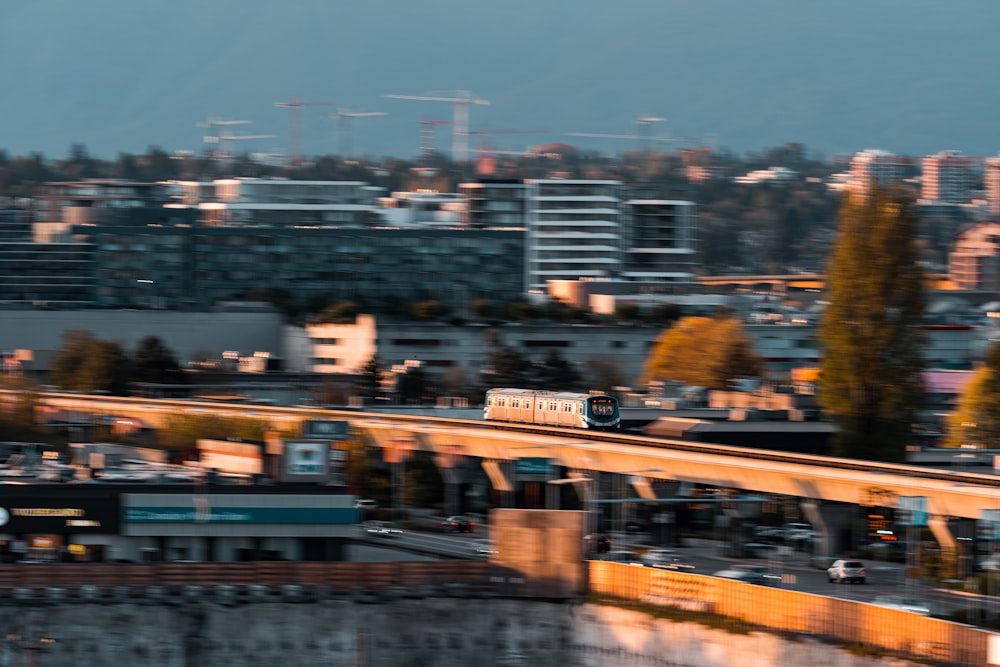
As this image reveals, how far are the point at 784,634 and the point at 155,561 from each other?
15900 millimetres

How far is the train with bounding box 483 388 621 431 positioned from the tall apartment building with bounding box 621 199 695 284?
114943mm

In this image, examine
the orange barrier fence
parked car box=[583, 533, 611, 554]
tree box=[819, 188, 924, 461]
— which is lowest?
parked car box=[583, 533, 611, 554]

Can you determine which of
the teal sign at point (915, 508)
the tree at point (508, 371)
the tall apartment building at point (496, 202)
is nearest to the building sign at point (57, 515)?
the teal sign at point (915, 508)

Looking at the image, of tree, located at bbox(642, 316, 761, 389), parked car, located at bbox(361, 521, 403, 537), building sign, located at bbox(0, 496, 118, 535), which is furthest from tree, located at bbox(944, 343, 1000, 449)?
building sign, located at bbox(0, 496, 118, 535)

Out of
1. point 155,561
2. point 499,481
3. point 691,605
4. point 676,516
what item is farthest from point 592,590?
point 499,481

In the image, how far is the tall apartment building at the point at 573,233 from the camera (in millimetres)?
185750

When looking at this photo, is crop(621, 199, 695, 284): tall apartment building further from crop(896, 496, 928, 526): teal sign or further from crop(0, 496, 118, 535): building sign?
crop(0, 496, 118, 535): building sign

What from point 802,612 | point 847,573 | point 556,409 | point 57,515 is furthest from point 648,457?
point 802,612

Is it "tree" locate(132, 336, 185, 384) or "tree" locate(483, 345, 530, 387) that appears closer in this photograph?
"tree" locate(132, 336, 185, 384)

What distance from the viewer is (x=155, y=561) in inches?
1677

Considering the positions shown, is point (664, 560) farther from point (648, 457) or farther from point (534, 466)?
point (648, 457)

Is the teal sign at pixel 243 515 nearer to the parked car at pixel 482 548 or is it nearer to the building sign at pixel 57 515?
the building sign at pixel 57 515

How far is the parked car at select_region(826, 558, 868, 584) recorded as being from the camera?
140 feet

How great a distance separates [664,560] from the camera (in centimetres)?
4622
